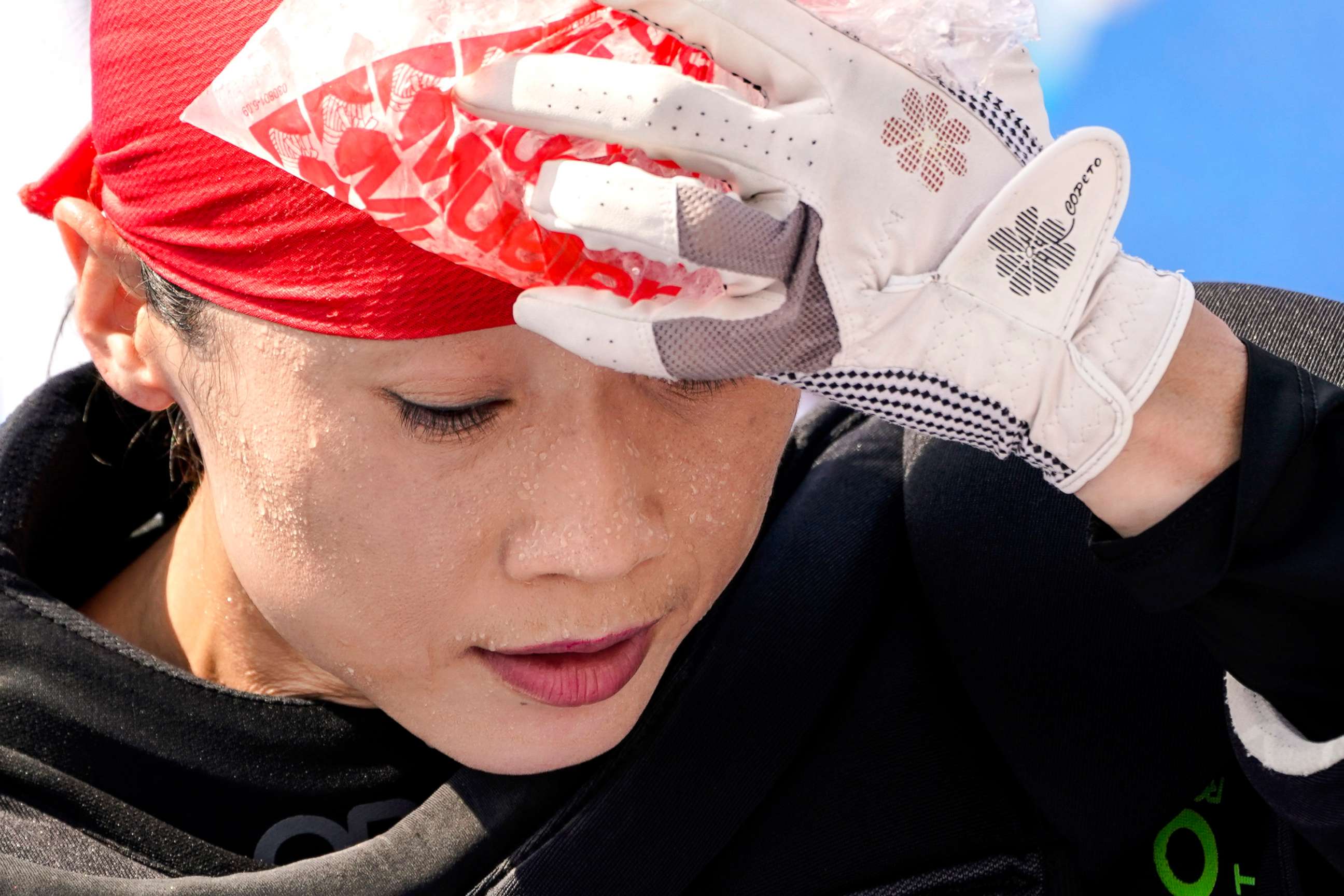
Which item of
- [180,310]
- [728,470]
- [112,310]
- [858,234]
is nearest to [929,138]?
[858,234]

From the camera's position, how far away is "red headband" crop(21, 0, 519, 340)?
0.86 metres

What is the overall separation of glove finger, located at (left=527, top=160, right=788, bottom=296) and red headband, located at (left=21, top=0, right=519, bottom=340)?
0.43ft

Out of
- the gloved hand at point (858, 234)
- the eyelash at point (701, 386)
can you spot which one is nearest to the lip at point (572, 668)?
the eyelash at point (701, 386)

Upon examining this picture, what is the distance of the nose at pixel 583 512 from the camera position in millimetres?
894

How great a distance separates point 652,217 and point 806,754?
2.32 ft

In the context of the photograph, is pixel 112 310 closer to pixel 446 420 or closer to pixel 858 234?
pixel 446 420

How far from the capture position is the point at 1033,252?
2.77 feet

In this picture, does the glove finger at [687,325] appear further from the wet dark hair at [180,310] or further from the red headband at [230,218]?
the wet dark hair at [180,310]

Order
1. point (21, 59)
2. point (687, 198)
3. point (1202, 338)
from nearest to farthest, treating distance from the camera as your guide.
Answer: point (687, 198) < point (1202, 338) < point (21, 59)

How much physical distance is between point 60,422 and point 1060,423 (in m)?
1.08

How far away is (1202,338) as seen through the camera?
0.95 metres

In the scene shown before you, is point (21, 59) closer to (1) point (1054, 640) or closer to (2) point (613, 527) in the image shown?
(2) point (613, 527)

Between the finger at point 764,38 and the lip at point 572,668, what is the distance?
0.46 meters

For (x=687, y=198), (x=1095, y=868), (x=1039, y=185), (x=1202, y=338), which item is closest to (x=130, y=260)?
(x=687, y=198)
